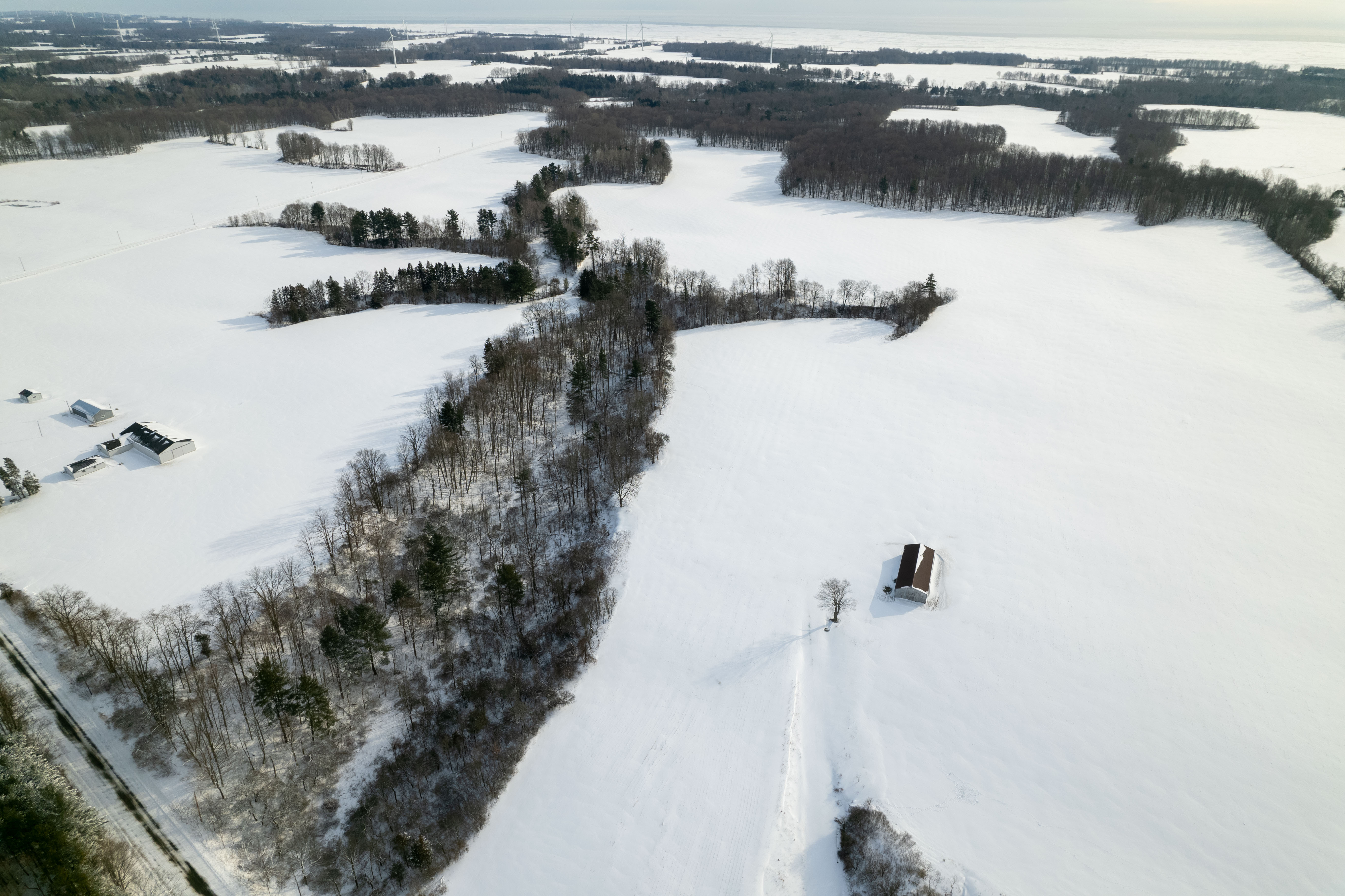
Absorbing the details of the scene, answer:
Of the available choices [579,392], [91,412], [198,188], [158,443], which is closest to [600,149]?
[198,188]

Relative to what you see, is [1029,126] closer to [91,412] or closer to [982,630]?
[982,630]

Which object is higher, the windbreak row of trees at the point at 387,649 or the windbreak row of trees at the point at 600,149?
the windbreak row of trees at the point at 600,149

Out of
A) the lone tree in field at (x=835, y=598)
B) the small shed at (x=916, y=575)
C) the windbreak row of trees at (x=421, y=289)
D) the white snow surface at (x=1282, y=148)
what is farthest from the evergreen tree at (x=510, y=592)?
the white snow surface at (x=1282, y=148)

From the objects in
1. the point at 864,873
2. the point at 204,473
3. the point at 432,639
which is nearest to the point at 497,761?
the point at 432,639

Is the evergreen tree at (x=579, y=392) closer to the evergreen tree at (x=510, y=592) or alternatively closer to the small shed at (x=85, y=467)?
the evergreen tree at (x=510, y=592)

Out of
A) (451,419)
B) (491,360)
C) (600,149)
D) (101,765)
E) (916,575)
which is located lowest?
(101,765)

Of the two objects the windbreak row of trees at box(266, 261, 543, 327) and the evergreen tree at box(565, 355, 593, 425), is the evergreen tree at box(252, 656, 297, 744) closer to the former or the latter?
the evergreen tree at box(565, 355, 593, 425)

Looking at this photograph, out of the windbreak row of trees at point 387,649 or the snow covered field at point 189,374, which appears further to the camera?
the snow covered field at point 189,374
